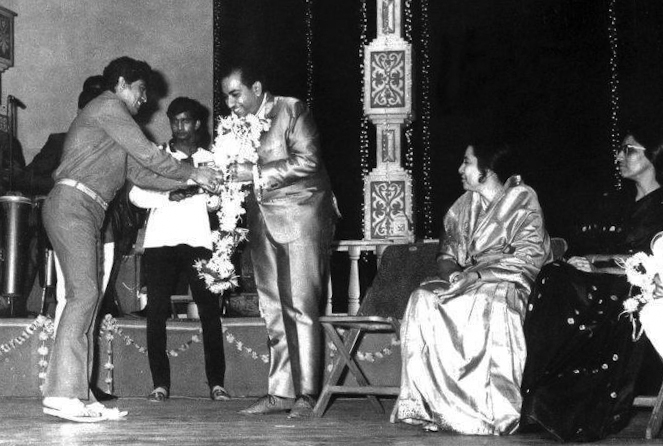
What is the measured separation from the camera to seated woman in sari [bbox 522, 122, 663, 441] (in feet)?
13.9

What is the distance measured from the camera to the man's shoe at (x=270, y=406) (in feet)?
16.9

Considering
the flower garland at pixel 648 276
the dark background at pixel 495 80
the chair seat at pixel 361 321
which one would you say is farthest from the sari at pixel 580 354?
the dark background at pixel 495 80

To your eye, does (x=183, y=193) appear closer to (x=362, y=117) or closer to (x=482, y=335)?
(x=482, y=335)

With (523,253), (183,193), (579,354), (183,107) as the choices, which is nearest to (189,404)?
(183,193)

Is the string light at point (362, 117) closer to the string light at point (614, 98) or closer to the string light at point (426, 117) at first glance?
the string light at point (426, 117)

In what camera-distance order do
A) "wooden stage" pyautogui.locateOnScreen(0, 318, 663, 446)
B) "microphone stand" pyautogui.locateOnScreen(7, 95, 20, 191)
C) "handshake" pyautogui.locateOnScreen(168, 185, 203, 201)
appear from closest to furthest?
"wooden stage" pyautogui.locateOnScreen(0, 318, 663, 446) → "handshake" pyautogui.locateOnScreen(168, 185, 203, 201) → "microphone stand" pyautogui.locateOnScreen(7, 95, 20, 191)

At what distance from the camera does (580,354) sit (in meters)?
4.42

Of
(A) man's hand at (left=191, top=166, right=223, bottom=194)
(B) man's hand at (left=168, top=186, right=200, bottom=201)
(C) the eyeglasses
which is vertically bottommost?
(B) man's hand at (left=168, top=186, right=200, bottom=201)

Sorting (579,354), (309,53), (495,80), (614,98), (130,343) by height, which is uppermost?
(309,53)

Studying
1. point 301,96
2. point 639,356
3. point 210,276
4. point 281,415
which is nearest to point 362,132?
point 301,96

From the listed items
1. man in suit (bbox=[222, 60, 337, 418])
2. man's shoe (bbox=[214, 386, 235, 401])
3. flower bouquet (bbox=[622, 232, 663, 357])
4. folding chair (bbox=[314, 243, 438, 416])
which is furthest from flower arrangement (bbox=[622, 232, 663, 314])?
man's shoe (bbox=[214, 386, 235, 401])

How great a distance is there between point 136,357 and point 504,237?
2.64m

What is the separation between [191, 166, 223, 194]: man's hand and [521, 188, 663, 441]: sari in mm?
1678

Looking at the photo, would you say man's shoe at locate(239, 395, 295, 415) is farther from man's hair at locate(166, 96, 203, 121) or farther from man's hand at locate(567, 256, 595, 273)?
man's hair at locate(166, 96, 203, 121)
